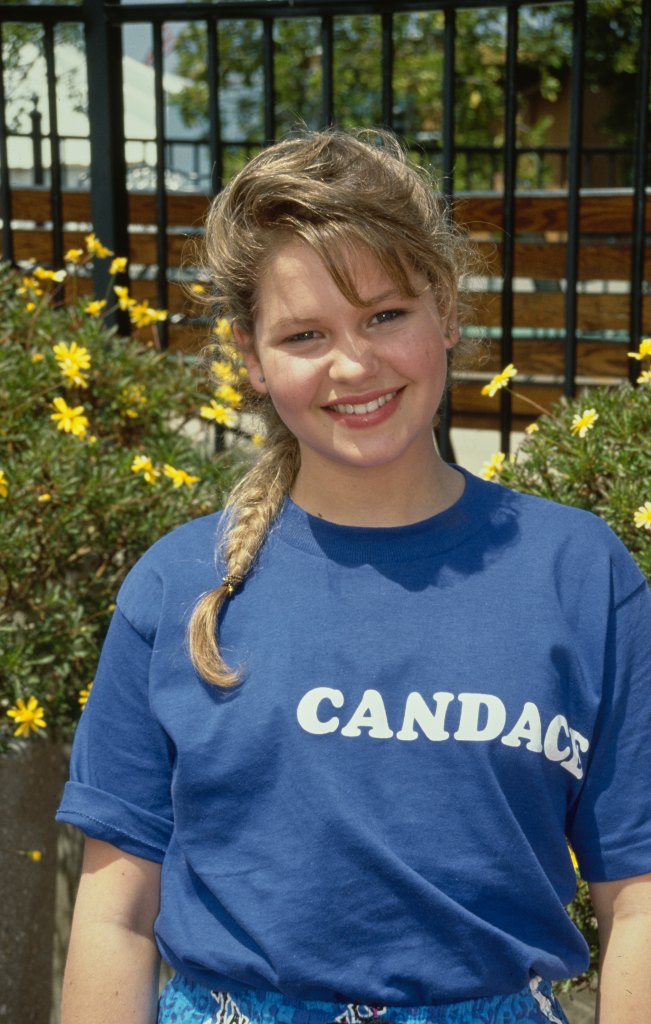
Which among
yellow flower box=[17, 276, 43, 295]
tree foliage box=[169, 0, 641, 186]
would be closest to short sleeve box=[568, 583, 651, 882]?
yellow flower box=[17, 276, 43, 295]

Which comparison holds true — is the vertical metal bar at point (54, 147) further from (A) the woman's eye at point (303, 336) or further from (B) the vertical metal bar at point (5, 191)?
(A) the woman's eye at point (303, 336)

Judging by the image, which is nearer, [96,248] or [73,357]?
[73,357]

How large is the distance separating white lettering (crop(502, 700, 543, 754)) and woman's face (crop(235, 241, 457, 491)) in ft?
1.16

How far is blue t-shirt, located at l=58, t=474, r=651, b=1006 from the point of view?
1.41 meters

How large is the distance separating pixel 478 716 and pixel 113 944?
535mm

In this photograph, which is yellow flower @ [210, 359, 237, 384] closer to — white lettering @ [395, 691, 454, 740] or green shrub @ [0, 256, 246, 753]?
green shrub @ [0, 256, 246, 753]

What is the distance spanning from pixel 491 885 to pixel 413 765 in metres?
0.16

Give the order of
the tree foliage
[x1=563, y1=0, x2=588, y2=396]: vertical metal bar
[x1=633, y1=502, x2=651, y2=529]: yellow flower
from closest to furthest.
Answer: [x1=633, y1=502, x2=651, y2=529]: yellow flower < [x1=563, y1=0, x2=588, y2=396]: vertical metal bar < the tree foliage

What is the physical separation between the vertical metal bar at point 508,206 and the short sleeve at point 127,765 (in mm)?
1488

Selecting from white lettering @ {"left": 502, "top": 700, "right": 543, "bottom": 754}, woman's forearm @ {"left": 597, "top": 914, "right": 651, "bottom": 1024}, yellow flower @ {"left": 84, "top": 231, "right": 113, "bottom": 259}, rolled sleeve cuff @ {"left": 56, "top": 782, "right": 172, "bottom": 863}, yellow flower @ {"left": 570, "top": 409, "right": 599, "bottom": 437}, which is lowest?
woman's forearm @ {"left": 597, "top": 914, "right": 651, "bottom": 1024}

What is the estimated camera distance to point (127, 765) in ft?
5.13

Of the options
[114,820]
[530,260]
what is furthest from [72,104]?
[114,820]

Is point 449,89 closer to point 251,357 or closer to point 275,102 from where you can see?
point 275,102

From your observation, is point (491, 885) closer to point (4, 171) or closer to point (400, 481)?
point (400, 481)
